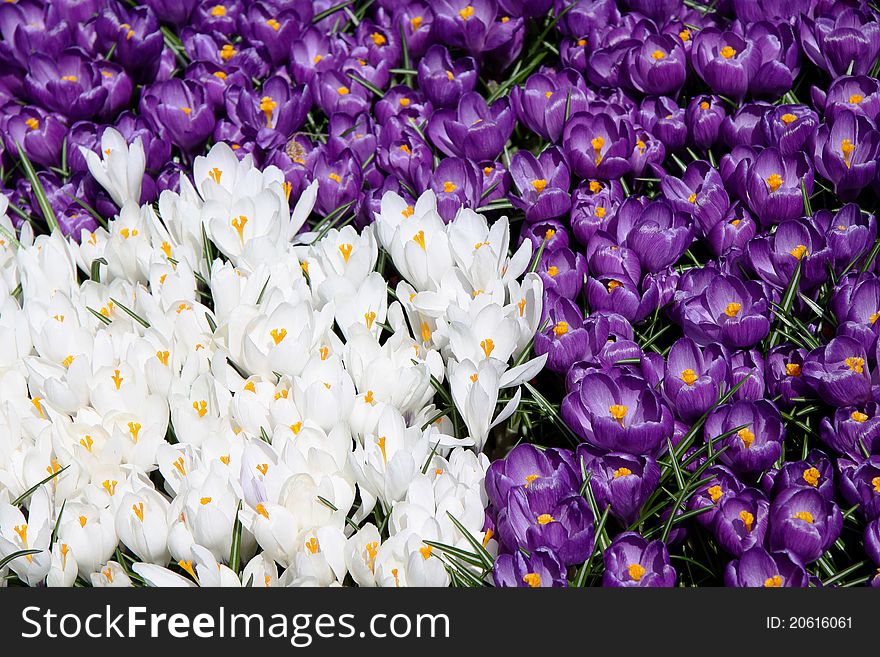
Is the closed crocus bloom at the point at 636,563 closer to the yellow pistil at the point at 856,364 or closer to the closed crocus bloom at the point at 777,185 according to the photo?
the yellow pistil at the point at 856,364

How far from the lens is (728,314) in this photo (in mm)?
1614

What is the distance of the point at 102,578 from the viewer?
1.38m

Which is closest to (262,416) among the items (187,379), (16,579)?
(187,379)

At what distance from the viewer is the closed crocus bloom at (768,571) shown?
1329 millimetres

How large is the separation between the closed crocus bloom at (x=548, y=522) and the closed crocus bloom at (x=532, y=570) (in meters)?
0.02

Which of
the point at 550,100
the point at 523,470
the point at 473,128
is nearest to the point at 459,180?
the point at 473,128

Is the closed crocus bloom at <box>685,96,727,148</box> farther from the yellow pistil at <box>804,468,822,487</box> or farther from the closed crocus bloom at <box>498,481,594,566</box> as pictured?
the closed crocus bloom at <box>498,481,594,566</box>

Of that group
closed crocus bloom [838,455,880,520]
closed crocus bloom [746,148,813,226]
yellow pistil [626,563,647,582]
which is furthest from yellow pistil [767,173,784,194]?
yellow pistil [626,563,647,582]

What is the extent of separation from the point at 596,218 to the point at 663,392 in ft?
1.31

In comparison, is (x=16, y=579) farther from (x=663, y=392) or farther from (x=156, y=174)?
(x=663, y=392)

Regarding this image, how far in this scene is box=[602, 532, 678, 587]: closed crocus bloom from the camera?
1.33 m

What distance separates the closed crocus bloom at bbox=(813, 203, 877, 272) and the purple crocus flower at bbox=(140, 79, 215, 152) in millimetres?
1295

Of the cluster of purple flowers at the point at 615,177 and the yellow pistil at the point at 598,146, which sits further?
the yellow pistil at the point at 598,146

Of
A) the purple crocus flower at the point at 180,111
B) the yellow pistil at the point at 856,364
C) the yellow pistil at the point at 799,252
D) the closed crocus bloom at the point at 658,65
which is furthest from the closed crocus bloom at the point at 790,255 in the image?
the purple crocus flower at the point at 180,111
